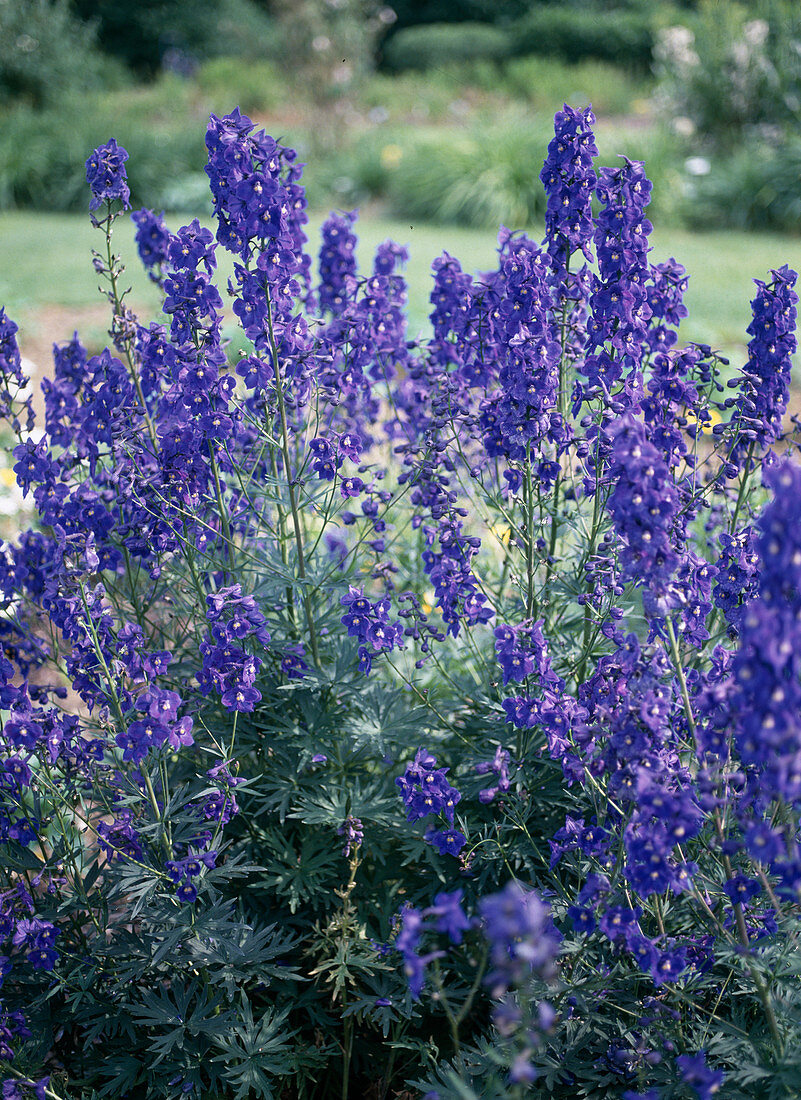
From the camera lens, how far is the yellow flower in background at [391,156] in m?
13.6

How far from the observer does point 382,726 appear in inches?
119

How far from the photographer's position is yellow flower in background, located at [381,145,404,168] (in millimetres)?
13586

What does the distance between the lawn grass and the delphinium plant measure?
474cm

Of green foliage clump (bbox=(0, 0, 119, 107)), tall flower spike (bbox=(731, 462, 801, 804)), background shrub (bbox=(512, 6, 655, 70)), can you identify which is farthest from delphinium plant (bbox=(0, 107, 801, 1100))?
background shrub (bbox=(512, 6, 655, 70))

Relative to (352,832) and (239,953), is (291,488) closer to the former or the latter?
(352,832)

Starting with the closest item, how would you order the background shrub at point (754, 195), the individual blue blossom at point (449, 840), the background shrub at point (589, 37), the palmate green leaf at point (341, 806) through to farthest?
1. the individual blue blossom at point (449, 840)
2. the palmate green leaf at point (341, 806)
3. the background shrub at point (754, 195)
4. the background shrub at point (589, 37)

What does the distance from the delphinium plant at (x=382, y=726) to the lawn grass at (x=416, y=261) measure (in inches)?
187

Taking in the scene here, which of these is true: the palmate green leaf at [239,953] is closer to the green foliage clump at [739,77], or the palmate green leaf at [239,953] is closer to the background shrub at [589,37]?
the green foliage clump at [739,77]

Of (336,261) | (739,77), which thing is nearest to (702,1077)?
(336,261)

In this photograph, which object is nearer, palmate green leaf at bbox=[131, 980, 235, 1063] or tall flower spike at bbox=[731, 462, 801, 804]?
tall flower spike at bbox=[731, 462, 801, 804]

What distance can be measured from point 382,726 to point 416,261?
27.7 ft

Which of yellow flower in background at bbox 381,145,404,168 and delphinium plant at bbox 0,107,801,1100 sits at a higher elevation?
yellow flower in background at bbox 381,145,404,168

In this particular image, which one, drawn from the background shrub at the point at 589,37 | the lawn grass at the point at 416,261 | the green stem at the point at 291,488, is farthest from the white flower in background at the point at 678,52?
the green stem at the point at 291,488

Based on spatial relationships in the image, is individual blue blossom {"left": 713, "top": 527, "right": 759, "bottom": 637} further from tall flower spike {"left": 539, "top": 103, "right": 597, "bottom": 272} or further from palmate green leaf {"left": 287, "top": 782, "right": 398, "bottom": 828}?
palmate green leaf {"left": 287, "top": 782, "right": 398, "bottom": 828}
